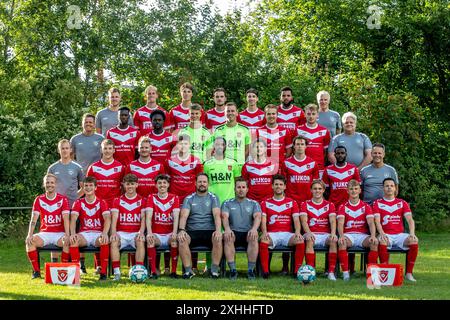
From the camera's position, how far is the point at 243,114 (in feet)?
38.5

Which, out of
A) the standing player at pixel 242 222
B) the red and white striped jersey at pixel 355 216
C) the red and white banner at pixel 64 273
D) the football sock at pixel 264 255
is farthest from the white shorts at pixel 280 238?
the red and white banner at pixel 64 273

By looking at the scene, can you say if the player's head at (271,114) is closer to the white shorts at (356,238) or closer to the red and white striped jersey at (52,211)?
the white shorts at (356,238)

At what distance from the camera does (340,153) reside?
10812mm

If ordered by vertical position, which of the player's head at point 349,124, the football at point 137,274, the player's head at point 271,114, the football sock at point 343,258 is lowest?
the football at point 137,274

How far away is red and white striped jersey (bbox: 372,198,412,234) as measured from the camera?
1073 cm

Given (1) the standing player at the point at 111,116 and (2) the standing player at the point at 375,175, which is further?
(1) the standing player at the point at 111,116

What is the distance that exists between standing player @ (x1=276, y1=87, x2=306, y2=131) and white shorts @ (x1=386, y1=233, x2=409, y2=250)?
223cm

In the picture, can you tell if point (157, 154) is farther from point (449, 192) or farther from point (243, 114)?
point (449, 192)

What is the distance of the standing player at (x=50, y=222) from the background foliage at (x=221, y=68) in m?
5.52

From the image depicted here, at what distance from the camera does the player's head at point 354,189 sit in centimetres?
1056

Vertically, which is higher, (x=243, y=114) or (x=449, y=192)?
(x=243, y=114)

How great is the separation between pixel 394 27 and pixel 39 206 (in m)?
16.8

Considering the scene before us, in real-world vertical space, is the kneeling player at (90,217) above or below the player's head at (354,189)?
below
